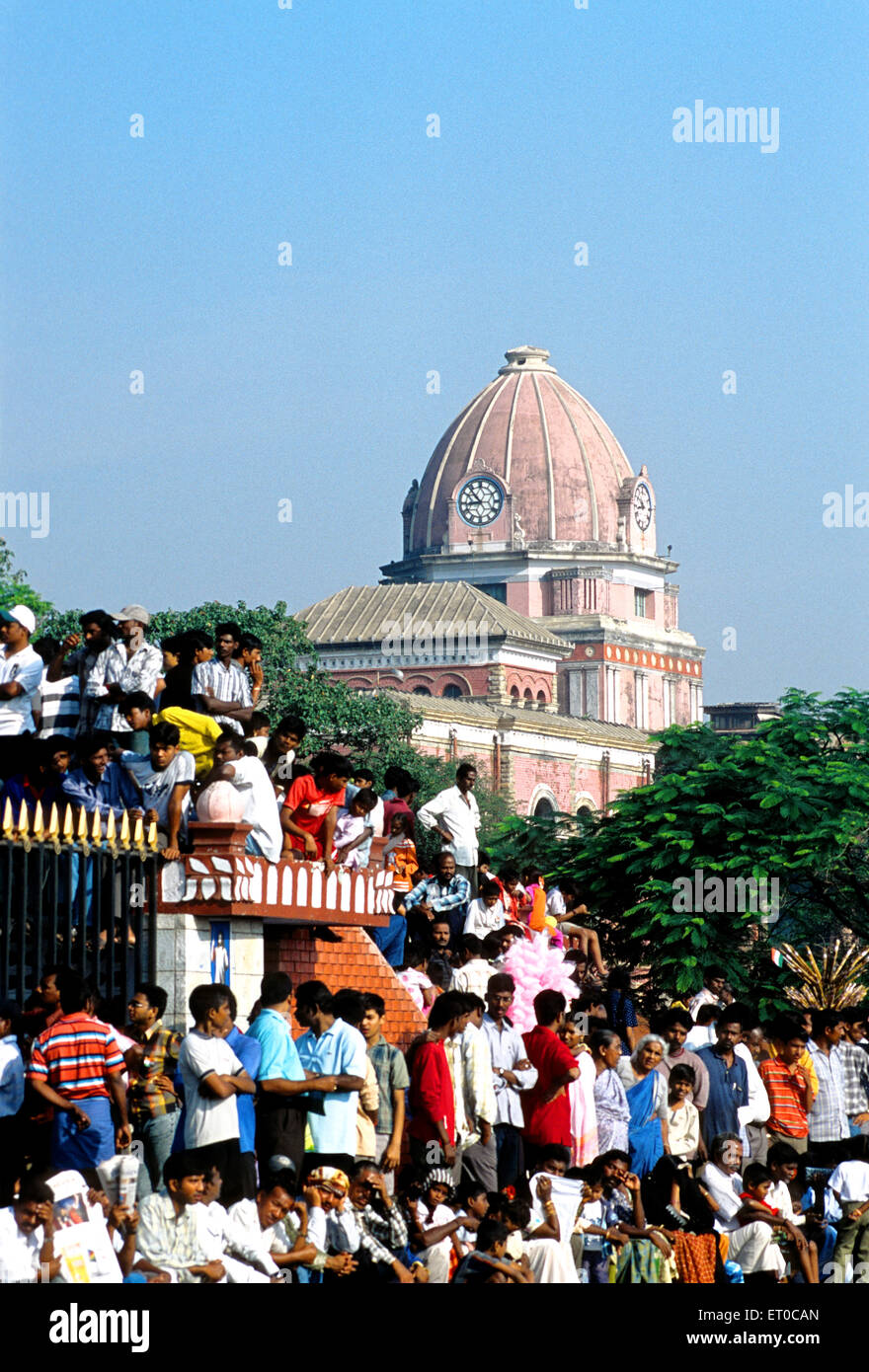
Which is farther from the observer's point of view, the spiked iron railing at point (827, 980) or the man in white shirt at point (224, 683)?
the spiked iron railing at point (827, 980)

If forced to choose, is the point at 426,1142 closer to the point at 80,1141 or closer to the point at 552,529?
the point at 80,1141

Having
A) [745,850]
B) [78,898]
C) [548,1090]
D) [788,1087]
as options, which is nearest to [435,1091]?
[548,1090]

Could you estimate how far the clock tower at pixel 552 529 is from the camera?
79.1m

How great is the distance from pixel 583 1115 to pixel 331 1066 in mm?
2047

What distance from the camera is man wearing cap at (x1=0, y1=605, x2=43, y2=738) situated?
11.8m

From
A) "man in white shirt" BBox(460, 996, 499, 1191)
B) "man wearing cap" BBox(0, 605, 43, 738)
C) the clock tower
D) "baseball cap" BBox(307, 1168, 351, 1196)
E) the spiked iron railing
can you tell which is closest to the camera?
"baseball cap" BBox(307, 1168, 351, 1196)

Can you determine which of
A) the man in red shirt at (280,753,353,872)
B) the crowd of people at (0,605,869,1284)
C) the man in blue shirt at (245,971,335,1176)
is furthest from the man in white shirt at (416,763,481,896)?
the man in blue shirt at (245,971,335,1176)

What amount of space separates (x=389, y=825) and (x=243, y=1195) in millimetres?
5709

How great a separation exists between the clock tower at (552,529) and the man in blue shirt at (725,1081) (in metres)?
64.3

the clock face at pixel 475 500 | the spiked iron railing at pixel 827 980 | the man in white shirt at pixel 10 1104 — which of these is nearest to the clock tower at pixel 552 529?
the clock face at pixel 475 500

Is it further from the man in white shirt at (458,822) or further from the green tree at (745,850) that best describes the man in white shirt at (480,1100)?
the green tree at (745,850)

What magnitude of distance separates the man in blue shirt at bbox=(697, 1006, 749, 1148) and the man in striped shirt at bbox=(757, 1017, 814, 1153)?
71 centimetres

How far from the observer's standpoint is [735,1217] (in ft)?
37.3

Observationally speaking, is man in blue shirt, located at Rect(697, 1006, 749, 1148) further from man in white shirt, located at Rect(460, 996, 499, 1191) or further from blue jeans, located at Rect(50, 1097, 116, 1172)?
blue jeans, located at Rect(50, 1097, 116, 1172)
